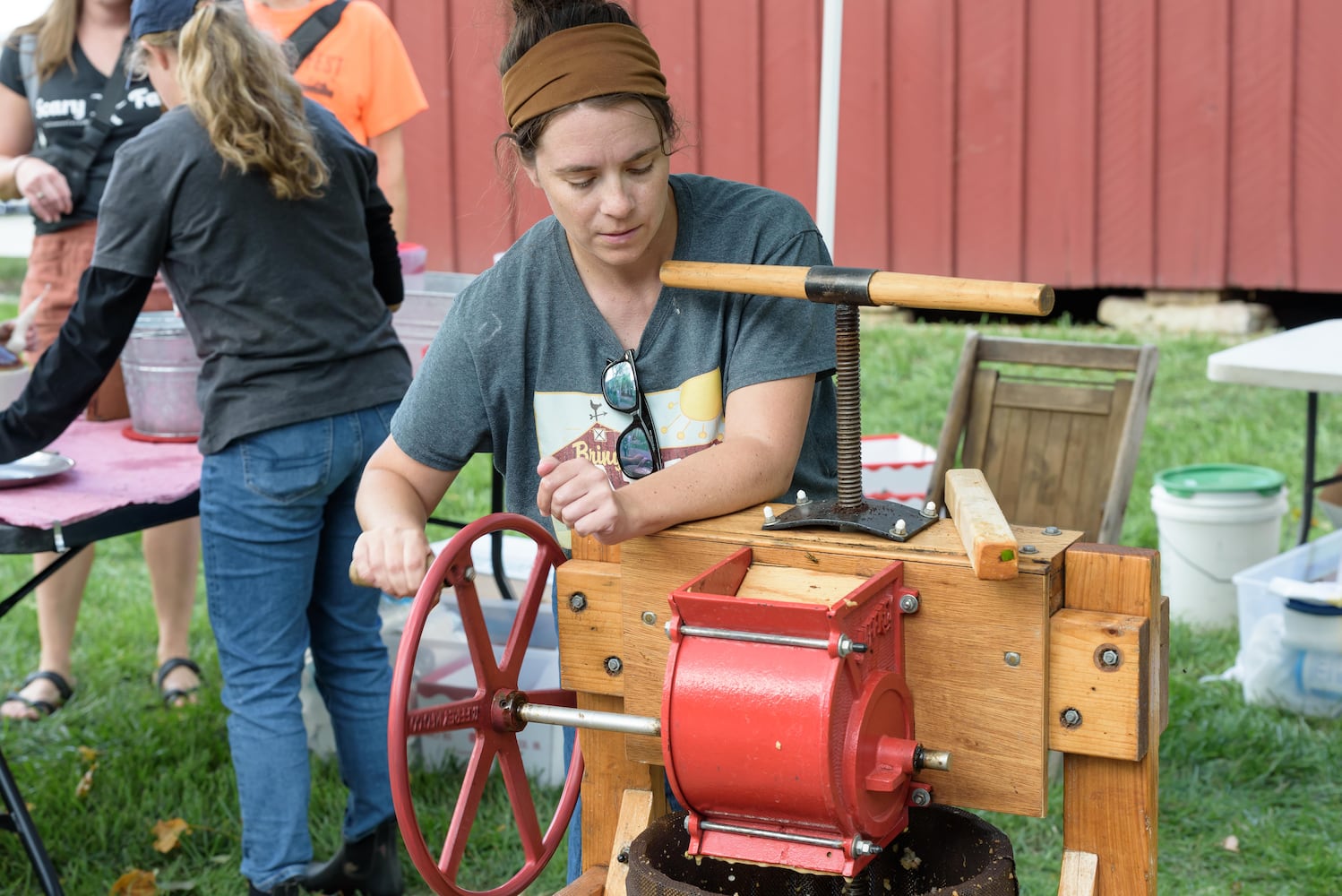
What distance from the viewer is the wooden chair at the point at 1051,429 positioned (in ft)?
11.3

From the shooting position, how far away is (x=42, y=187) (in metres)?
3.51

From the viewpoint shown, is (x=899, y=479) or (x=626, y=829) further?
(x=899, y=479)

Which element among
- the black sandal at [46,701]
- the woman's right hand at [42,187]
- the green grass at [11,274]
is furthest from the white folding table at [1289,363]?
the green grass at [11,274]

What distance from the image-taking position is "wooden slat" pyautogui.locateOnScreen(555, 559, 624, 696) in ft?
5.29

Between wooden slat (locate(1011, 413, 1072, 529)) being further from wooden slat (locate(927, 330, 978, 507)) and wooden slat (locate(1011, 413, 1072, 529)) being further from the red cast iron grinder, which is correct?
the red cast iron grinder

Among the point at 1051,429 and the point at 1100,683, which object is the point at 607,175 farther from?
the point at 1051,429

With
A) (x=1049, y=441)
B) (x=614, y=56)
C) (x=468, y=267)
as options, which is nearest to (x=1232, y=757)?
(x=1049, y=441)

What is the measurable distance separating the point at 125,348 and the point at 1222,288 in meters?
5.68

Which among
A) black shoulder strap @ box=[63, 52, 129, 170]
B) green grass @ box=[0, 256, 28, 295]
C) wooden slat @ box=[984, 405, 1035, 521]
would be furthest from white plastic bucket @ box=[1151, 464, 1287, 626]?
green grass @ box=[0, 256, 28, 295]

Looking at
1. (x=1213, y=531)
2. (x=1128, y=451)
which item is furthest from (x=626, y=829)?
(x=1213, y=531)

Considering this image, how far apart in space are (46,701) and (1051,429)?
279 cm

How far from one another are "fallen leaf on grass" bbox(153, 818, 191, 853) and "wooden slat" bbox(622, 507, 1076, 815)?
2.19 m

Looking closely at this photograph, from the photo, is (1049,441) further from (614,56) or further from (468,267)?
(468,267)

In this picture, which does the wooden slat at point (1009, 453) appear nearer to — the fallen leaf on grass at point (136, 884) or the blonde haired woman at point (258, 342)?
the blonde haired woman at point (258, 342)
